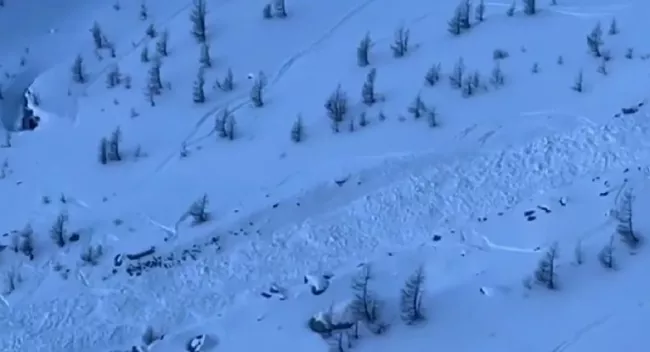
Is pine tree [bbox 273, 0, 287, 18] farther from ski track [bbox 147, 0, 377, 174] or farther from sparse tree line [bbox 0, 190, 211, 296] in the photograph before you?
sparse tree line [bbox 0, 190, 211, 296]

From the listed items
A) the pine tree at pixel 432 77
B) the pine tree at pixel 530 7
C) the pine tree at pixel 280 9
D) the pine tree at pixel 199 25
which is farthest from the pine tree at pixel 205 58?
the pine tree at pixel 530 7

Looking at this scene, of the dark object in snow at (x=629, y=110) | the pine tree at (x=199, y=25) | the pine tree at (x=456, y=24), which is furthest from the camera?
the pine tree at (x=199, y=25)

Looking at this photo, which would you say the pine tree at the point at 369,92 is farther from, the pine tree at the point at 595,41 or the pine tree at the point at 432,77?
the pine tree at the point at 595,41

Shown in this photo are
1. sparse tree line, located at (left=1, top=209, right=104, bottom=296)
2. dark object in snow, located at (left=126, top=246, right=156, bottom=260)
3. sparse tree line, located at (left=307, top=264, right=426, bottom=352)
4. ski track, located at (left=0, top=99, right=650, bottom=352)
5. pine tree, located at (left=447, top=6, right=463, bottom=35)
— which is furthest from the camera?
pine tree, located at (left=447, top=6, right=463, bottom=35)

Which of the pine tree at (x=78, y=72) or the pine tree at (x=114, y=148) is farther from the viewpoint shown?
the pine tree at (x=78, y=72)

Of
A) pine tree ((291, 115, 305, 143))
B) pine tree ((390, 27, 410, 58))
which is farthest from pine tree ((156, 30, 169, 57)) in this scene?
pine tree ((390, 27, 410, 58))

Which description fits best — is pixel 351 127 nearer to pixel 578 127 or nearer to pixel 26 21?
pixel 578 127
